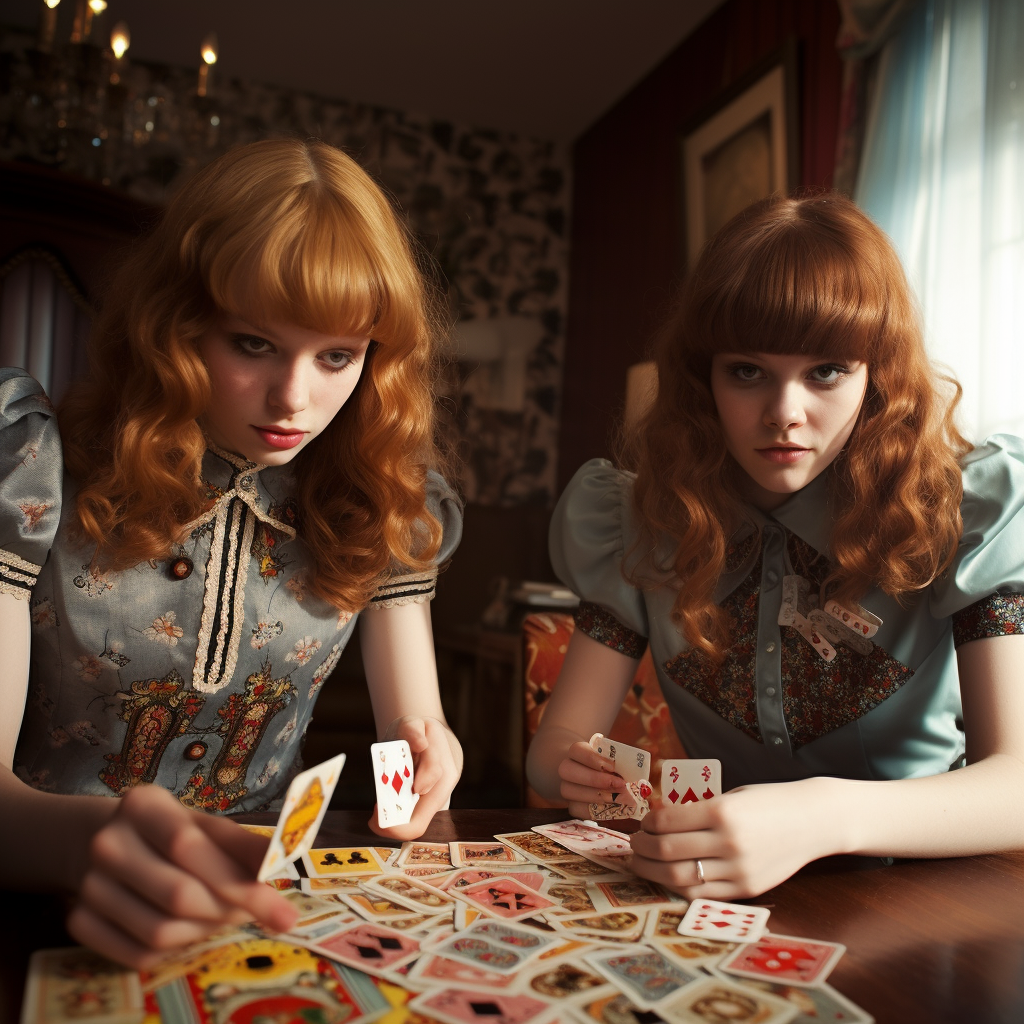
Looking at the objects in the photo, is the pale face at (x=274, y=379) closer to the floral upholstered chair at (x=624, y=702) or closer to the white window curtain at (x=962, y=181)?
the floral upholstered chair at (x=624, y=702)

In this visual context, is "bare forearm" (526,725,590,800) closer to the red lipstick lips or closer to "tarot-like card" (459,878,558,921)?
"tarot-like card" (459,878,558,921)

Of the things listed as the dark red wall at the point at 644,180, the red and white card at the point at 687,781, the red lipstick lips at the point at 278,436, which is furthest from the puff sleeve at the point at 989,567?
the dark red wall at the point at 644,180

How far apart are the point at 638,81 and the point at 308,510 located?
164 inches

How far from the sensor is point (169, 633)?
1.14m

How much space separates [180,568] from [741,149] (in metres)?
3.21

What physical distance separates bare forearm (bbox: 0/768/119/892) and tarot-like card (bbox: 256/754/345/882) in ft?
0.51

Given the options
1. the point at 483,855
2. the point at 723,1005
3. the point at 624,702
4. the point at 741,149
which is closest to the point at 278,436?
the point at 483,855

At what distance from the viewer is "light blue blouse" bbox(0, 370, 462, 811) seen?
→ 1061 millimetres

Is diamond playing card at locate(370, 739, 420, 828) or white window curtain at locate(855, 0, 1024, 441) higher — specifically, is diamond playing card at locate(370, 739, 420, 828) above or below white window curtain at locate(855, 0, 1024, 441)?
below

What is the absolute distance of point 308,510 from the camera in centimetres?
124

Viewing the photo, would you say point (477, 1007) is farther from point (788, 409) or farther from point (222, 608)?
point (788, 409)

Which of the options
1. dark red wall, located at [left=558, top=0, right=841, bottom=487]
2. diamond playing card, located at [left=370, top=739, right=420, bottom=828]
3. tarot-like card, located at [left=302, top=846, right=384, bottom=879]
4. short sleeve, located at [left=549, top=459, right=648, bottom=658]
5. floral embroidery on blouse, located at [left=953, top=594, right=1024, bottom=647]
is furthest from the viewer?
dark red wall, located at [left=558, top=0, right=841, bottom=487]

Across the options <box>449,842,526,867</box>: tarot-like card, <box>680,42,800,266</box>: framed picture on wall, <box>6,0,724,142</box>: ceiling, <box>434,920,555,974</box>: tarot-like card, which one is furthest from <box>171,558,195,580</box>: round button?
<box>6,0,724,142</box>: ceiling

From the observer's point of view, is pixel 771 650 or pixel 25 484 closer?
pixel 25 484
